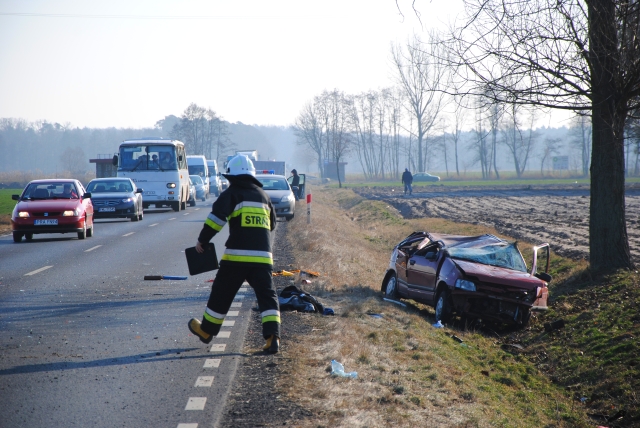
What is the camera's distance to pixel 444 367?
8172 mm

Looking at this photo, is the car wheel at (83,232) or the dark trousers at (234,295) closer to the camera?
the dark trousers at (234,295)

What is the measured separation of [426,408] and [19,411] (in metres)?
3.23

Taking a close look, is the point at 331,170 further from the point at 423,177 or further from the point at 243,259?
the point at 243,259

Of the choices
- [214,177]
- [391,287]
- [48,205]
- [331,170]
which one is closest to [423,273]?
[391,287]

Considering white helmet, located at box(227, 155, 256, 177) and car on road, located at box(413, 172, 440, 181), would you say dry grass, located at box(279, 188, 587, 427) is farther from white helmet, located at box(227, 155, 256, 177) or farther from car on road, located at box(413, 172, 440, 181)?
car on road, located at box(413, 172, 440, 181)

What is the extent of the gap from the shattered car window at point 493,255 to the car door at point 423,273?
0.34 m

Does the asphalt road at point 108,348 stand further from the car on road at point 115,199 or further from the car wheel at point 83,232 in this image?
the car on road at point 115,199

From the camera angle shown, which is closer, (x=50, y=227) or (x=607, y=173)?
(x=607, y=173)

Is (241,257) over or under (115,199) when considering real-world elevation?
over

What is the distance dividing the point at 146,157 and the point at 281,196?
773cm

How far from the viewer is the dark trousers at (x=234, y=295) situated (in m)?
7.34

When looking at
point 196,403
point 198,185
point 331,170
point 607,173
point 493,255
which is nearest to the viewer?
point 196,403

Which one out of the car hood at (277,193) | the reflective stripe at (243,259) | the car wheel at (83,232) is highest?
the reflective stripe at (243,259)

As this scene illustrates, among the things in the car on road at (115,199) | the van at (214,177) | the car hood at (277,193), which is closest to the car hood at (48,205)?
the car on road at (115,199)
